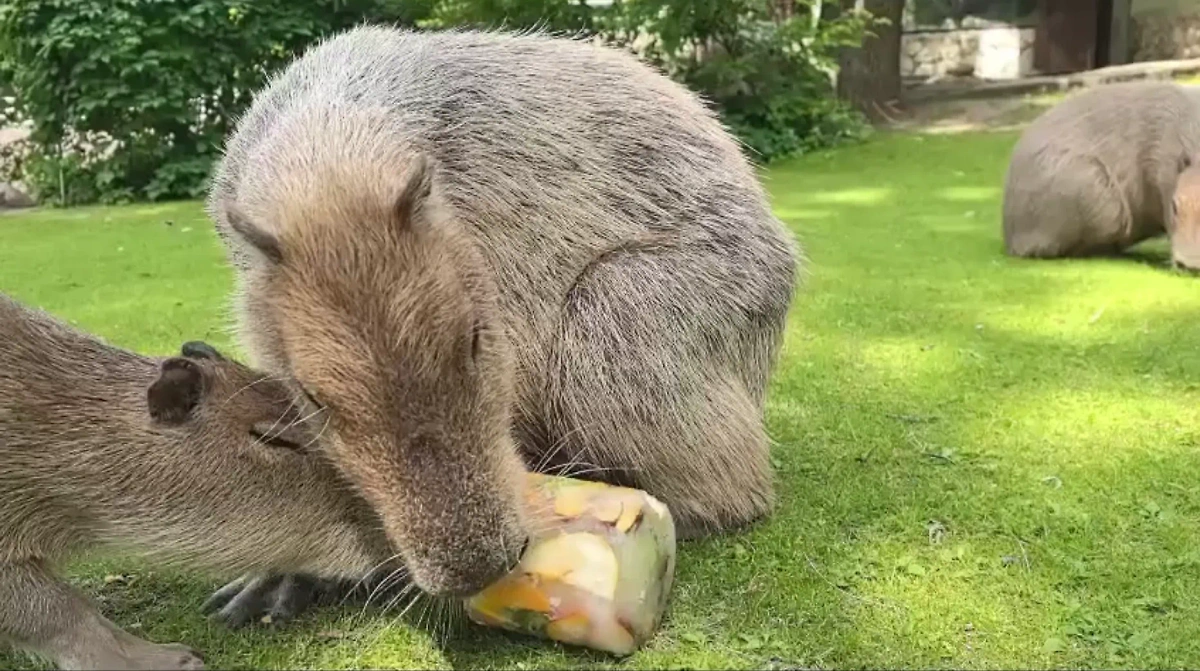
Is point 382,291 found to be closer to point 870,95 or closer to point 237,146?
point 237,146

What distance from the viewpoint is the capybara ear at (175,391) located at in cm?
202

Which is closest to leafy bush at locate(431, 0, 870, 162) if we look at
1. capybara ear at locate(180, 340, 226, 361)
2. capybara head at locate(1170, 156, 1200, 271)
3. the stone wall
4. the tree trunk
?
the tree trunk

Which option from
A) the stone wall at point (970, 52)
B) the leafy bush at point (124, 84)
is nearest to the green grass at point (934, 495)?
the leafy bush at point (124, 84)

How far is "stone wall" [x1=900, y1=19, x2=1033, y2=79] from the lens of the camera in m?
16.5

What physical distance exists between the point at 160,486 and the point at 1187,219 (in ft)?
16.5

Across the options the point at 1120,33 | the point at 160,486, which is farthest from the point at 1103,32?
the point at 160,486

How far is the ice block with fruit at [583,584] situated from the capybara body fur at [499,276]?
165 mm

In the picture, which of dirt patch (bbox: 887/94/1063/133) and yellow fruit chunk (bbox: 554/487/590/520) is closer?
yellow fruit chunk (bbox: 554/487/590/520)

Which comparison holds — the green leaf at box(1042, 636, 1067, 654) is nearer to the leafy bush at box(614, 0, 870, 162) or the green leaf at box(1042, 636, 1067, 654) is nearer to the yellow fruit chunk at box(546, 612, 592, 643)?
the yellow fruit chunk at box(546, 612, 592, 643)

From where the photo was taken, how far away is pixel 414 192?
1.85 metres

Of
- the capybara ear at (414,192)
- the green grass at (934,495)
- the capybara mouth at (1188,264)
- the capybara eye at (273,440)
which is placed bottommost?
the capybara mouth at (1188,264)

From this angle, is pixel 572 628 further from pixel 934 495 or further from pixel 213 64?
pixel 213 64

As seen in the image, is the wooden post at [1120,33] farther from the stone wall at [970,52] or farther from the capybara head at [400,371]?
the capybara head at [400,371]

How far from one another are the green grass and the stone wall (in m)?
11.4
